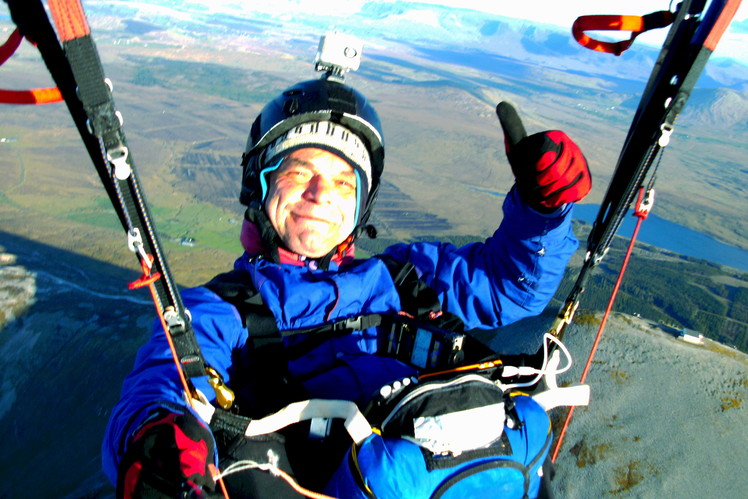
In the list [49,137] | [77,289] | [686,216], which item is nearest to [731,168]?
[686,216]

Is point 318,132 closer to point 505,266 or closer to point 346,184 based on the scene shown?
point 346,184

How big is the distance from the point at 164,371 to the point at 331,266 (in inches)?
42.8

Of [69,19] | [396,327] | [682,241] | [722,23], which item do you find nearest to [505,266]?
[396,327]

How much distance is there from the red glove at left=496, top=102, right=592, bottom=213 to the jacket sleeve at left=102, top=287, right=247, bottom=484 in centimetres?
144

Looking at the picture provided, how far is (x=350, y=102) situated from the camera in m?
2.53

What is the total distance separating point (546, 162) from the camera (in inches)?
68.8

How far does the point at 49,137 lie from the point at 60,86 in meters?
76.7

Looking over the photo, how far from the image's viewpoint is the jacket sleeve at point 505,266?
2.12m

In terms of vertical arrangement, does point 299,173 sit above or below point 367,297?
above

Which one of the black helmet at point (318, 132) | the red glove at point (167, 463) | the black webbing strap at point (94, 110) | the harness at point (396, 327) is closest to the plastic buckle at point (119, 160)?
the black webbing strap at point (94, 110)

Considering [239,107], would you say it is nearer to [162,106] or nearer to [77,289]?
[162,106]

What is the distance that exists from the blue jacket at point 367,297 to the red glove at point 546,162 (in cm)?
20

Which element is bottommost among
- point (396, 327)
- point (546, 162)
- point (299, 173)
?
point (396, 327)

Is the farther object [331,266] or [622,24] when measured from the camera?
[331,266]
